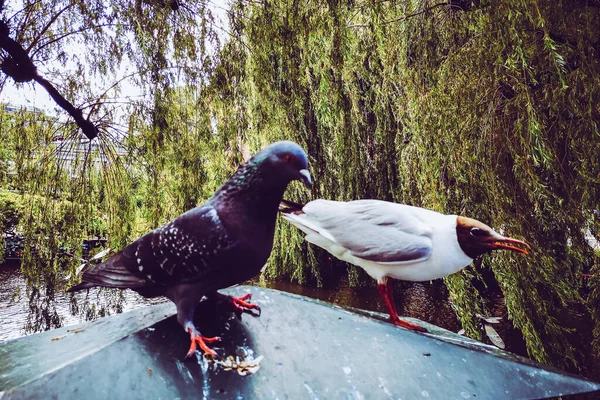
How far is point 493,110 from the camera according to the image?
241 centimetres

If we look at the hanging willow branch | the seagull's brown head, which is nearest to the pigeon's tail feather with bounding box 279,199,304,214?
the seagull's brown head

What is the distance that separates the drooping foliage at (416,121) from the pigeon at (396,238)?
615 millimetres

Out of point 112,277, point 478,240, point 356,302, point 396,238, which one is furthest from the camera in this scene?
point 356,302

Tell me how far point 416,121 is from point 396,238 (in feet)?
4.40

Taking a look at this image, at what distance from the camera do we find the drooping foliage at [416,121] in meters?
2.17

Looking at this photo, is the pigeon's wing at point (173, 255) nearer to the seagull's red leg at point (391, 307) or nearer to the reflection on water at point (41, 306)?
the seagull's red leg at point (391, 307)

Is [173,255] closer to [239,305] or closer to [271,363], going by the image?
[239,305]

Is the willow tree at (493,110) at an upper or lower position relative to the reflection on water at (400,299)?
upper

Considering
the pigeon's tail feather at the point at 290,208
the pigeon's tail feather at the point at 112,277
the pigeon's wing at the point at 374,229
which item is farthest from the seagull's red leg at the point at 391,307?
the pigeon's tail feather at the point at 112,277

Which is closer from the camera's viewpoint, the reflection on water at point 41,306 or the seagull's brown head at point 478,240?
the seagull's brown head at point 478,240

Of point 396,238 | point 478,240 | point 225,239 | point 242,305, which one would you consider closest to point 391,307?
point 396,238

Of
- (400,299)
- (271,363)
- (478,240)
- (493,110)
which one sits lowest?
(400,299)

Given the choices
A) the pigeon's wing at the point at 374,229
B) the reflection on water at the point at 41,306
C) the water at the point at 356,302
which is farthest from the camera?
the water at the point at 356,302

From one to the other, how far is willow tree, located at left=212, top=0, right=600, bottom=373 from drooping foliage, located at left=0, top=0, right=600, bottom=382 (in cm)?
1
